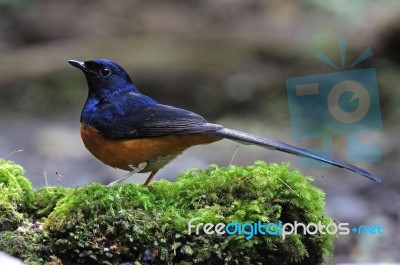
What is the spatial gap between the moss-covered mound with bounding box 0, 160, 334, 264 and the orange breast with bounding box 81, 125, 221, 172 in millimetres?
432

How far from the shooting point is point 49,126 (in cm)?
1255

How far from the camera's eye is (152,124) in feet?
16.0

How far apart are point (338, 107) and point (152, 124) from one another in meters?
7.93

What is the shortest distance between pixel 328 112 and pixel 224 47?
12.7 feet

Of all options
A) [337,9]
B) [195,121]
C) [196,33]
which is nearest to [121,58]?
[196,33]

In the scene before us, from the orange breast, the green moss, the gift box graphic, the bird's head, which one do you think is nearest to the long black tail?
the orange breast

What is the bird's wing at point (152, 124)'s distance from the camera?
188 inches

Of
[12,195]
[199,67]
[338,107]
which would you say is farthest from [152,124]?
[199,67]

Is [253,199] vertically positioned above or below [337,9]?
below

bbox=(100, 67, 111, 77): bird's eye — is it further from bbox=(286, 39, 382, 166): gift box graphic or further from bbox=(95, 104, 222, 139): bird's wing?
bbox=(286, 39, 382, 166): gift box graphic

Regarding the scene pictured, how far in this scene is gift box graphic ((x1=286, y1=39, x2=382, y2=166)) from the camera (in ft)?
34.6

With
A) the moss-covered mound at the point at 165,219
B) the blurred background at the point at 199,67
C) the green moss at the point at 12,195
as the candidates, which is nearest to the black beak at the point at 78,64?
the green moss at the point at 12,195

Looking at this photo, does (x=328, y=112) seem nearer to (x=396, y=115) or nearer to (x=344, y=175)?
(x=396, y=115)

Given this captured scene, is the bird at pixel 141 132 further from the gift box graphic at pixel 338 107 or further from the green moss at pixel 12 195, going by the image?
the gift box graphic at pixel 338 107
